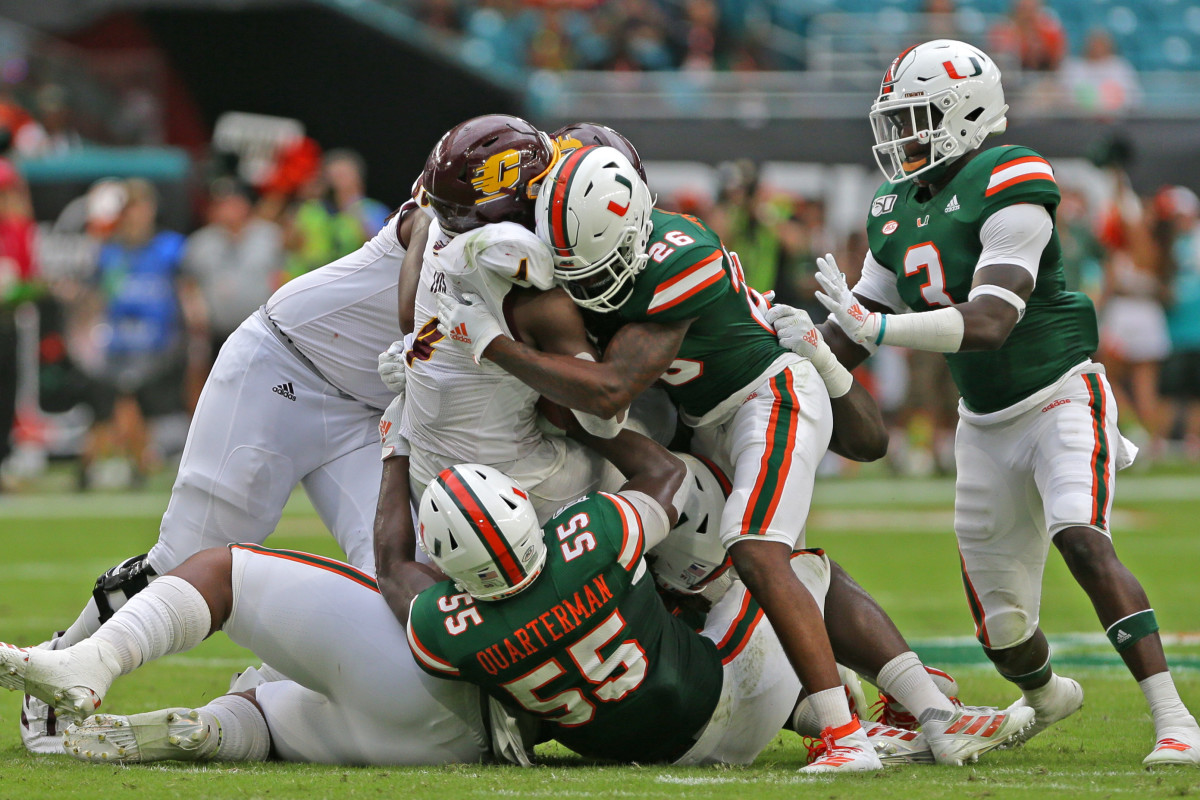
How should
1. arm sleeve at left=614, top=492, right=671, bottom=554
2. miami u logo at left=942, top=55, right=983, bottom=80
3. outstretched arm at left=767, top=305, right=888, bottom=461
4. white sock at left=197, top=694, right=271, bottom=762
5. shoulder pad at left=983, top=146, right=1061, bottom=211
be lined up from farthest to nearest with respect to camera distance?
miami u logo at left=942, top=55, right=983, bottom=80, shoulder pad at left=983, top=146, right=1061, bottom=211, outstretched arm at left=767, top=305, right=888, bottom=461, white sock at left=197, top=694, right=271, bottom=762, arm sleeve at left=614, top=492, right=671, bottom=554

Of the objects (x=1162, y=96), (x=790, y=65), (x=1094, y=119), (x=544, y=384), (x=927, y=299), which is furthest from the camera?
(x=790, y=65)

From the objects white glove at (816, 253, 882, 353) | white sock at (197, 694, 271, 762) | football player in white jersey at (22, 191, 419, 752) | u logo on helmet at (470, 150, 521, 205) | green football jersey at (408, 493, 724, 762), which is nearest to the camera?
green football jersey at (408, 493, 724, 762)

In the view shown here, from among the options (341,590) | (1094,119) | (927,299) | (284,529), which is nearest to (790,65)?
(1094,119)

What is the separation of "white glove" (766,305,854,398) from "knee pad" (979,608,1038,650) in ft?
2.76

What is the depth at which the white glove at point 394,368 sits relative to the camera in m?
4.25

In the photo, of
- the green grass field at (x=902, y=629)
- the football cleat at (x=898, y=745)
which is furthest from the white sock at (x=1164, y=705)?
the football cleat at (x=898, y=745)

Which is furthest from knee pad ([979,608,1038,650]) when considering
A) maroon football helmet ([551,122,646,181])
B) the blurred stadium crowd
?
the blurred stadium crowd

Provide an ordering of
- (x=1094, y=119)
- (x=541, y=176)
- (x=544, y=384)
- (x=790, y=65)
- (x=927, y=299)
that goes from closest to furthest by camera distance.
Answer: (x=544, y=384), (x=541, y=176), (x=927, y=299), (x=1094, y=119), (x=790, y=65)

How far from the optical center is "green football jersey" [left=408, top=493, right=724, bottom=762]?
142 inches

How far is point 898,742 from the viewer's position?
395cm

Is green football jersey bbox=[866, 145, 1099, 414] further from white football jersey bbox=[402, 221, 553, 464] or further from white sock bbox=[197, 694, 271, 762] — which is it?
white sock bbox=[197, 694, 271, 762]

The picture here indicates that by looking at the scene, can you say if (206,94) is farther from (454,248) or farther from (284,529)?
(454,248)

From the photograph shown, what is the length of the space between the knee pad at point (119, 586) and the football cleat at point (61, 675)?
84cm

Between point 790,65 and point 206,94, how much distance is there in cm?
599
